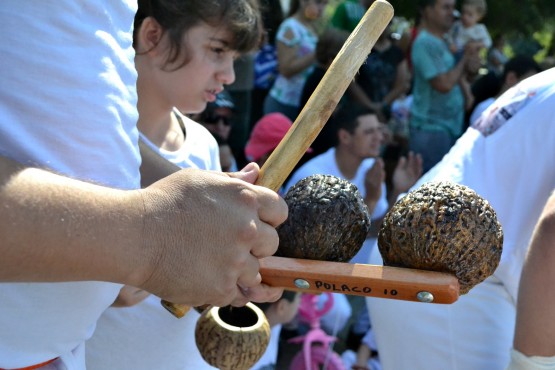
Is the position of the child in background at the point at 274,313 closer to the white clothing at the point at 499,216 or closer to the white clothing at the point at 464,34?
the white clothing at the point at 499,216

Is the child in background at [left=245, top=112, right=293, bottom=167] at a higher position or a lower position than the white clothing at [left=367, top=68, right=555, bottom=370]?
lower

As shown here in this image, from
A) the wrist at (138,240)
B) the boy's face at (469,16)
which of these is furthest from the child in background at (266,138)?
the wrist at (138,240)

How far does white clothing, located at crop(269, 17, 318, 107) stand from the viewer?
4.97 m

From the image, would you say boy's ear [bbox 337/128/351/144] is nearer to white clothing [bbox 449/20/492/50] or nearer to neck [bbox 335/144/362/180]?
neck [bbox 335/144/362/180]

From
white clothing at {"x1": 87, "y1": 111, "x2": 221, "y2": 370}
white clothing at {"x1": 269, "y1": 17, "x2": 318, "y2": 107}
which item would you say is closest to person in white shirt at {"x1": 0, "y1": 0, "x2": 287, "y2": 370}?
white clothing at {"x1": 87, "y1": 111, "x2": 221, "y2": 370}

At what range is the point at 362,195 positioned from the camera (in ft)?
12.4

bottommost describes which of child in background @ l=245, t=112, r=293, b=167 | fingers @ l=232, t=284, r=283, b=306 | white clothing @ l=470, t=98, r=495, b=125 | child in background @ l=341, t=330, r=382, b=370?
child in background @ l=341, t=330, r=382, b=370

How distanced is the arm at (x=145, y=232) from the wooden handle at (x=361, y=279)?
10cm

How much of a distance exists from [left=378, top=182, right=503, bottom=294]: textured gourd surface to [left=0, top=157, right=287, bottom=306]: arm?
24 cm

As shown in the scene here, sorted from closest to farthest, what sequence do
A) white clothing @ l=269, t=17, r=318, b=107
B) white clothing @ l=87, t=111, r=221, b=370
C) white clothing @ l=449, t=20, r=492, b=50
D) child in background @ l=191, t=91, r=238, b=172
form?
1. white clothing @ l=87, t=111, r=221, b=370
2. child in background @ l=191, t=91, r=238, b=172
3. white clothing @ l=269, t=17, r=318, b=107
4. white clothing @ l=449, t=20, r=492, b=50

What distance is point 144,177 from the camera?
5.97 feet

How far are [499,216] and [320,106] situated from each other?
3.00ft

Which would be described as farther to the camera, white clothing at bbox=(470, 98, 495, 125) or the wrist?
white clothing at bbox=(470, 98, 495, 125)

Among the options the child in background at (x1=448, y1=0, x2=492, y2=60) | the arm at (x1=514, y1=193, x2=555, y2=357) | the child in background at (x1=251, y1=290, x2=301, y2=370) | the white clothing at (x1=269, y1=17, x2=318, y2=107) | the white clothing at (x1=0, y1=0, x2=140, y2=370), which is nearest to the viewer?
the white clothing at (x1=0, y1=0, x2=140, y2=370)
